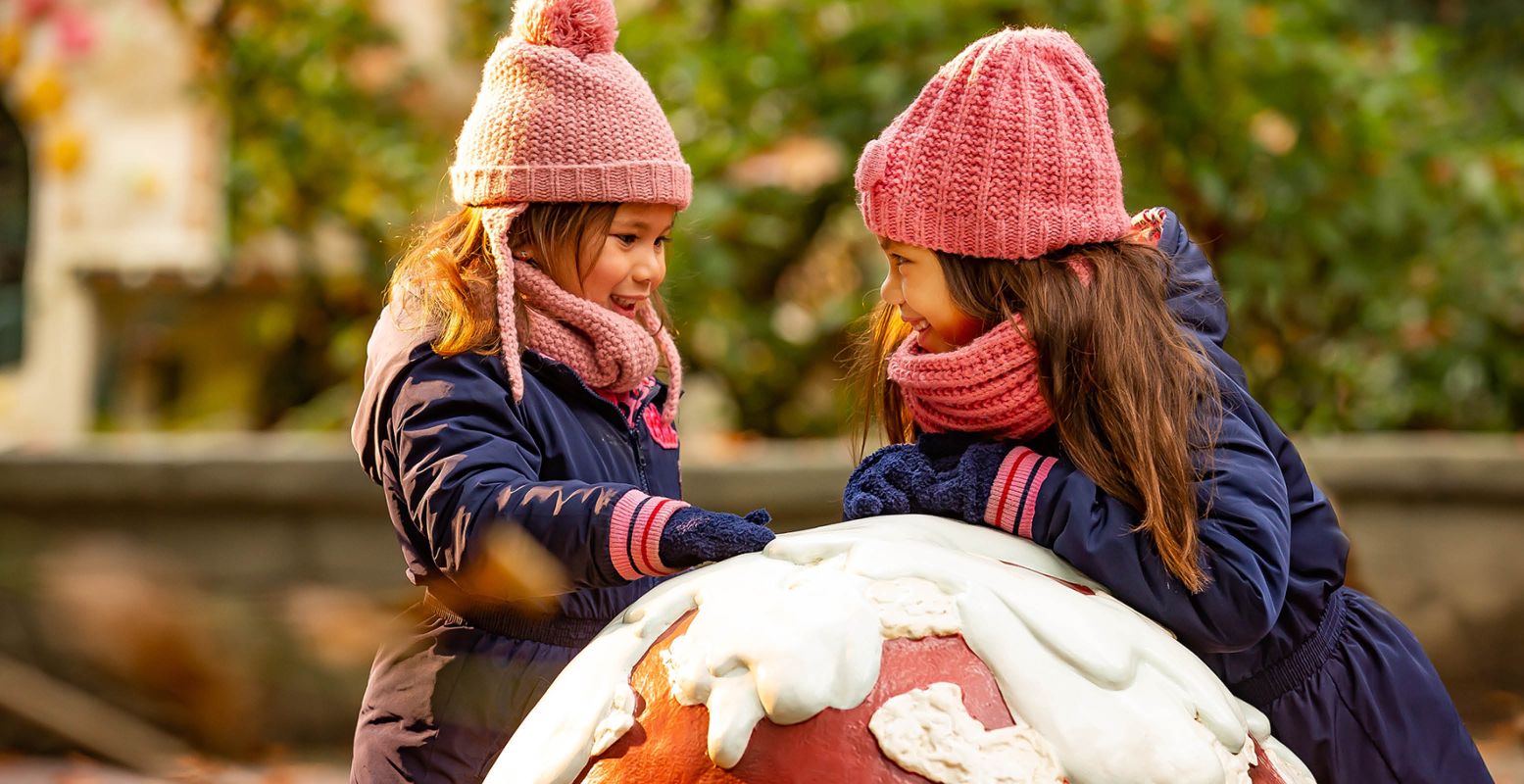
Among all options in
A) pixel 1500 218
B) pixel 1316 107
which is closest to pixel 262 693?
pixel 1316 107

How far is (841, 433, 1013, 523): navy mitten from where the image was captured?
1937 mm

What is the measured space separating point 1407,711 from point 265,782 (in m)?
3.66

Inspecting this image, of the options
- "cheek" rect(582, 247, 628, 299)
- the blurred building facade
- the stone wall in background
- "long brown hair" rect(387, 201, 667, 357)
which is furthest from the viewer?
the blurred building facade

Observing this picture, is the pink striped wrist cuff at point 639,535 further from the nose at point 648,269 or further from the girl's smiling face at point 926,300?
the nose at point 648,269

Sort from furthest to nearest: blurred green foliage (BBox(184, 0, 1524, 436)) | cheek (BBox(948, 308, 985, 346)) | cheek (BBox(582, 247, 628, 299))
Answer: blurred green foliage (BBox(184, 0, 1524, 436)), cheek (BBox(582, 247, 628, 299)), cheek (BBox(948, 308, 985, 346))

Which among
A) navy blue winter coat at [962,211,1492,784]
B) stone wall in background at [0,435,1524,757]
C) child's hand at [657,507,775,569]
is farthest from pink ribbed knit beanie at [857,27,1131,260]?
stone wall in background at [0,435,1524,757]

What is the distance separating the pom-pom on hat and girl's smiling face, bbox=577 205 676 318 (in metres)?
0.05

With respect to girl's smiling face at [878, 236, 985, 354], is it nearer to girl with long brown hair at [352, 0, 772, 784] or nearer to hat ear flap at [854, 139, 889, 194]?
hat ear flap at [854, 139, 889, 194]

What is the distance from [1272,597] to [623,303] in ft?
3.59

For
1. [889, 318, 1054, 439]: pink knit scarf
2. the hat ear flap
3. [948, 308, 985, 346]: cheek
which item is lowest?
[889, 318, 1054, 439]: pink knit scarf

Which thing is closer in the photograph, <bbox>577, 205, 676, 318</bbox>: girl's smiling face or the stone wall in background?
<bbox>577, 205, 676, 318</bbox>: girl's smiling face

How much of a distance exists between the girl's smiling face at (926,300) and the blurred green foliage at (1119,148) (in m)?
2.84

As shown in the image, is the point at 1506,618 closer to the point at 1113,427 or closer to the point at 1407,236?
the point at 1407,236

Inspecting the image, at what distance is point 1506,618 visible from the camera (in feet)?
16.7
